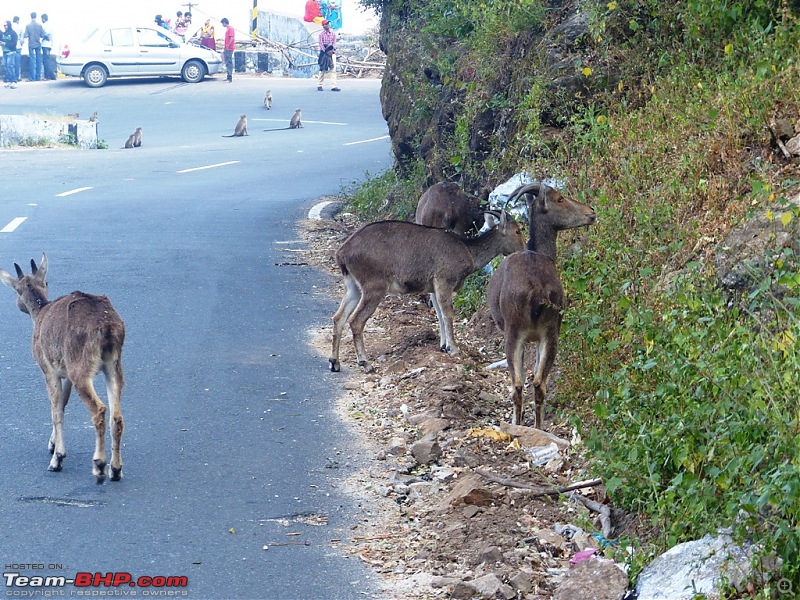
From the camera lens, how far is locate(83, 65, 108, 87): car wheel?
42719mm

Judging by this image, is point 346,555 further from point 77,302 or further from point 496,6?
point 496,6

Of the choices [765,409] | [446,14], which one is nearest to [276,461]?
[765,409]

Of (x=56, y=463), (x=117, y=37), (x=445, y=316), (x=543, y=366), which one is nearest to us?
(x=56, y=463)

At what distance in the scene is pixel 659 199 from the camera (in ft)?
32.6

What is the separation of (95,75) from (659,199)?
1432 inches

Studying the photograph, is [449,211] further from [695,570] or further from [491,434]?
[695,570]

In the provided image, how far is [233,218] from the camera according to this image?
1958 cm

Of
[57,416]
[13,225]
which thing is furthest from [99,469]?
[13,225]

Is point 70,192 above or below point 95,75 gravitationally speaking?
below

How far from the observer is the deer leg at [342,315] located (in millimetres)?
10781

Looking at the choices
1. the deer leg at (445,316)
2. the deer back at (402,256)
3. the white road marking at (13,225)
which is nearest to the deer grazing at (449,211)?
the deer back at (402,256)

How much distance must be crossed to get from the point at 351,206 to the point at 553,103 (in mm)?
8033

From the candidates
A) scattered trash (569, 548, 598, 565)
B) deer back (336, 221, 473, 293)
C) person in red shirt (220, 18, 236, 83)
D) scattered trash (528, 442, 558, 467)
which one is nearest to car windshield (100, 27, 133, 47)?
person in red shirt (220, 18, 236, 83)

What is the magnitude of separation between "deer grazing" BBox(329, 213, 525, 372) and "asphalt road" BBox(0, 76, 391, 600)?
0.56 m
